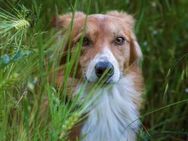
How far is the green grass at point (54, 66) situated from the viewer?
3613mm

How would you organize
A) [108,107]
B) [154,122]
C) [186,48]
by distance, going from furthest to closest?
[186,48], [154,122], [108,107]

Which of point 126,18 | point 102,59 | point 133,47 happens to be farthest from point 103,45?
point 126,18

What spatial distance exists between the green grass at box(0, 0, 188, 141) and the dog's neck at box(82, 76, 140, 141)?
0.17m

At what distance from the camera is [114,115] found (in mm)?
4871

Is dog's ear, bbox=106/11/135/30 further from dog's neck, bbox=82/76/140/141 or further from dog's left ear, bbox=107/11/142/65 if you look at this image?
dog's neck, bbox=82/76/140/141

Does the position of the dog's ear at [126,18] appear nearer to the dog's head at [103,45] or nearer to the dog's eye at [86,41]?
the dog's head at [103,45]

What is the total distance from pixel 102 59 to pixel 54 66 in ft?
1.82

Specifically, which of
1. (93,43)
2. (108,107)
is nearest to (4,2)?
(93,43)

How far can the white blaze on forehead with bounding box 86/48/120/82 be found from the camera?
4570 mm

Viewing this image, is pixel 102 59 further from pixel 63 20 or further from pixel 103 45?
pixel 63 20

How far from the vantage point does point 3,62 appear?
350 centimetres

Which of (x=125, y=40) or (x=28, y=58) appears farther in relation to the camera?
(x=125, y=40)

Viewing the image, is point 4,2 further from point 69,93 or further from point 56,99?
point 56,99

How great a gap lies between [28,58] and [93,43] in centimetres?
118
